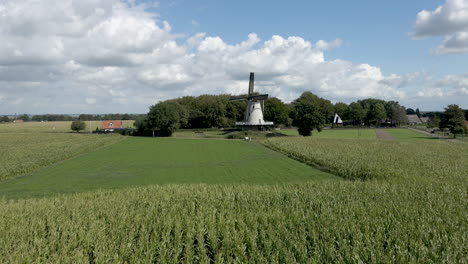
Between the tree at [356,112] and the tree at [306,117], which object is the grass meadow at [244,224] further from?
the tree at [356,112]

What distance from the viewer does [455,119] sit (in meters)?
80.7

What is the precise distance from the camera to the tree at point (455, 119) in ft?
265

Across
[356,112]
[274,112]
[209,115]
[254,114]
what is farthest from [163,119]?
[356,112]

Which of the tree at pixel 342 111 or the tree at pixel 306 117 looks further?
the tree at pixel 342 111

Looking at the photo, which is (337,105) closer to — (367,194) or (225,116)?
(225,116)

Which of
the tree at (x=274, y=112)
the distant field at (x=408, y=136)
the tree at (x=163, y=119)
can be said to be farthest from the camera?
the tree at (x=274, y=112)

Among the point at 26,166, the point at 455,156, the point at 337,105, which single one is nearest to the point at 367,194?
the point at 455,156

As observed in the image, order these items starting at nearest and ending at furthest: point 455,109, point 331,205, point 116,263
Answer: point 116,263 < point 331,205 < point 455,109

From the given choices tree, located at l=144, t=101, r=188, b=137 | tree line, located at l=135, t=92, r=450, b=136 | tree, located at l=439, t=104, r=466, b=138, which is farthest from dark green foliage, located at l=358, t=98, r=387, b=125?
tree, located at l=144, t=101, r=188, b=137

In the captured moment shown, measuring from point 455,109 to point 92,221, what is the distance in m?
94.7

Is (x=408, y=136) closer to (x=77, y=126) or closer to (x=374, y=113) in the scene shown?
(x=374, y=113)

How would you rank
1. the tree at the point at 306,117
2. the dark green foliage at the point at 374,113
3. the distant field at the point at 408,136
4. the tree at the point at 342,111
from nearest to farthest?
1. the distant field at the point at 408,136
2. the tree at the point at 306,117
3. the dark green foliage at the point at 374,113
4. the tree at the point at 342,111

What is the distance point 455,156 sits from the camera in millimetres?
40625

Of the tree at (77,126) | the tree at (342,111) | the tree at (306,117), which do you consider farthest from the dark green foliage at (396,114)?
the tree at (77,126)
